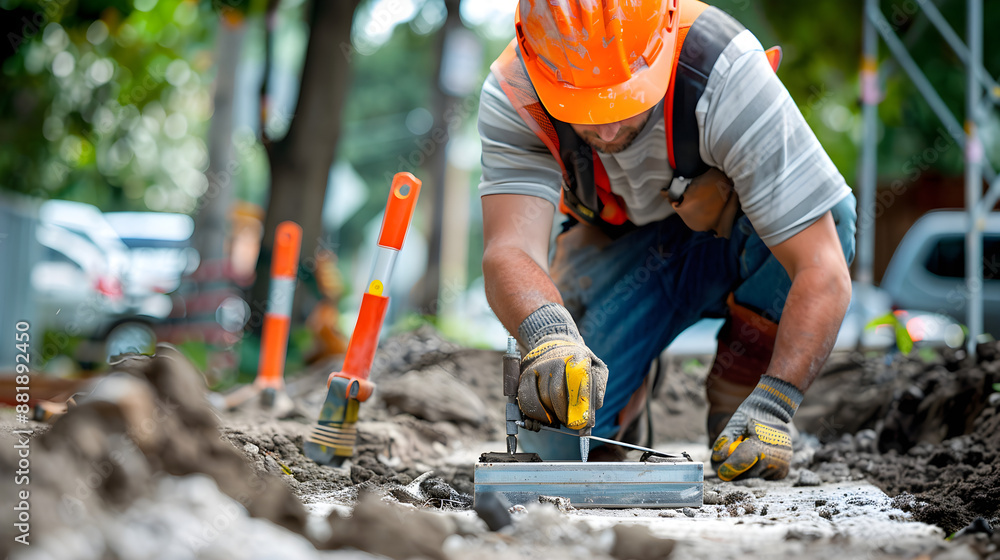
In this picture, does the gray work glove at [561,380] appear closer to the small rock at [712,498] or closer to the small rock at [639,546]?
the small rock at [712,498]

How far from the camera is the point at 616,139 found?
8.48 feet

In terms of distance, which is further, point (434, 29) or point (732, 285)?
point (434, 29)

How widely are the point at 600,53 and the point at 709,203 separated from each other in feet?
2.48

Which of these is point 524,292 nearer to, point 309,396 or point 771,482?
point 771,482

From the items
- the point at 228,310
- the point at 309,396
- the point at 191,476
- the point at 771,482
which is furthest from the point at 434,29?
the point at 191,476

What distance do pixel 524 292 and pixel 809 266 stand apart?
898mm

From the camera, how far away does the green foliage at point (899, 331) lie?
4.85 metres

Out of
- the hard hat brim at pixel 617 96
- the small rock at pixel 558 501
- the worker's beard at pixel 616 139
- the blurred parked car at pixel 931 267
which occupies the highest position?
the blurred parked car at pixel 931 267

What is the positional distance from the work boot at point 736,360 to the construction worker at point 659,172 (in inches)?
10.4

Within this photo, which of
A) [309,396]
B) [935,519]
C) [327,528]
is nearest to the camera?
[327,528]

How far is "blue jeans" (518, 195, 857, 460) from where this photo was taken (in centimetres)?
329

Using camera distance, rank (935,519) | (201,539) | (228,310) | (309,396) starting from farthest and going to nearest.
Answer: (228,310) → (309,396) → (935,519) → (201,539)

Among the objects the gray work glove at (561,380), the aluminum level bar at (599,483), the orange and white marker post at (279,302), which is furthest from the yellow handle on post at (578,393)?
the orange and white marker post at (279,302)

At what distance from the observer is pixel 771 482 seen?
2.68m
